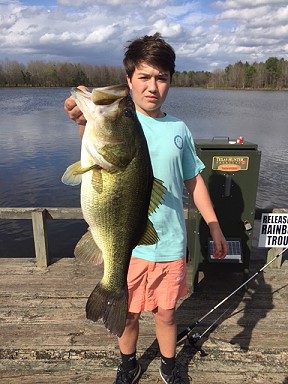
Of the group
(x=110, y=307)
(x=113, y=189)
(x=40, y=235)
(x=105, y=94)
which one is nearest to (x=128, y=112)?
(x=105, y=94)

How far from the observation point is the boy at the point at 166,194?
7.48 ft

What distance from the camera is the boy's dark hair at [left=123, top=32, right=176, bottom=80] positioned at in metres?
2.24

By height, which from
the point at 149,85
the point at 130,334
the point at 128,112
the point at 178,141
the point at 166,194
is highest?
the point at 149,85

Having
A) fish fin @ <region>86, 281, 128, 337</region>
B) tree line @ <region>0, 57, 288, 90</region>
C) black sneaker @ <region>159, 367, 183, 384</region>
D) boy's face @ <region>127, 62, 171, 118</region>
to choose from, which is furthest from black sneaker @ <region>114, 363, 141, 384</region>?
tree line @ <region>0, 57, 288, 90</region>

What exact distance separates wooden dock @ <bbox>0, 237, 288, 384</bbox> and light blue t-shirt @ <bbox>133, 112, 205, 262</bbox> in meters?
1.25

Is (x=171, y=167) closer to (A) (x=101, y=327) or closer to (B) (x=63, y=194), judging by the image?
(A) (x=101, y=327)

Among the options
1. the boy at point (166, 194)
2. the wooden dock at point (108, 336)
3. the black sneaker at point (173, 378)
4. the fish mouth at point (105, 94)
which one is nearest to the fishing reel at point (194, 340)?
the wooden dock at point (108, 336)

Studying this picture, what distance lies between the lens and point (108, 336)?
343cm

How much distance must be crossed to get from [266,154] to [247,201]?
13.2 m

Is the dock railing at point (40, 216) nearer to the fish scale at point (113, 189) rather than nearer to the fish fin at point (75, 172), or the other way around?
the fish scale at point (113, 189)

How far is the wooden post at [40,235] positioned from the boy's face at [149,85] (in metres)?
2.66

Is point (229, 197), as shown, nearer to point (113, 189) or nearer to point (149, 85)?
point (149, 85)

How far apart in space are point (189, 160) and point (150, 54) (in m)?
0.76

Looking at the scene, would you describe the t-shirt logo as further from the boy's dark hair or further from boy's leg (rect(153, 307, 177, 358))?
boy's leg (rect(153, 307, 177, 358))
